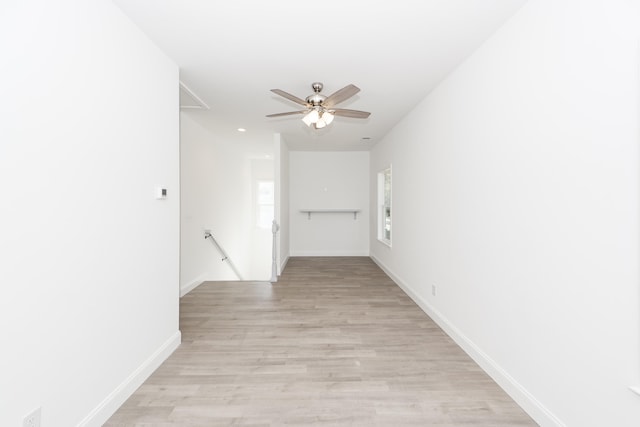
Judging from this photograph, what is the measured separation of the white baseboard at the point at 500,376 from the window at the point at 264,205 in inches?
232

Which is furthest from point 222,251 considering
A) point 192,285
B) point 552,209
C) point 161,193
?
point 552,209

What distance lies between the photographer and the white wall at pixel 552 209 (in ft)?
3.97

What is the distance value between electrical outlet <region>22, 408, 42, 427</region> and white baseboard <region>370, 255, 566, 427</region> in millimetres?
2589

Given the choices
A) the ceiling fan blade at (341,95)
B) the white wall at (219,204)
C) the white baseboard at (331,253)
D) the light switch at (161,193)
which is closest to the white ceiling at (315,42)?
the ceiling fan blade at (341,95)

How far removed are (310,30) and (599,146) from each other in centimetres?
183

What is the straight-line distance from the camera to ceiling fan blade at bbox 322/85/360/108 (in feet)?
7.70

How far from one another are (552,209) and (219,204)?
16.8 ft

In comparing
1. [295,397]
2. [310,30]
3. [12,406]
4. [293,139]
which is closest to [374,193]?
[293,139]

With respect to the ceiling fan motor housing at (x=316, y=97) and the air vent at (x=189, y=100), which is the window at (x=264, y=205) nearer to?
the air vent at (x=189, y=100)

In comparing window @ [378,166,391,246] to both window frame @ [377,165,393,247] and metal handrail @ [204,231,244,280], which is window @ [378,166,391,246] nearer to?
window frame @ [377,165,393,247]

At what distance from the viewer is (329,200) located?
6785mm

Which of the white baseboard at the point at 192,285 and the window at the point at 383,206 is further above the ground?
the window at the point at 383,206

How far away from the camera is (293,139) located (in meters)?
5.40

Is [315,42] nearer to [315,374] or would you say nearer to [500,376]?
[315,374]
